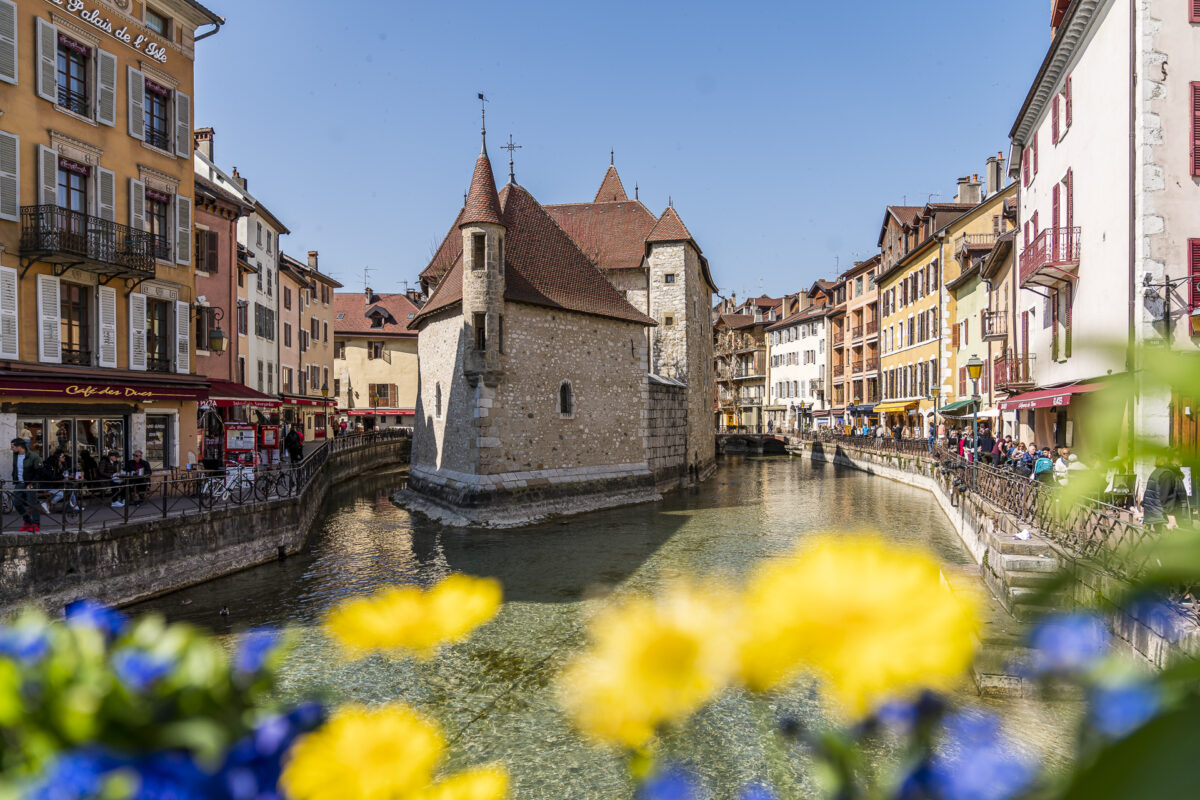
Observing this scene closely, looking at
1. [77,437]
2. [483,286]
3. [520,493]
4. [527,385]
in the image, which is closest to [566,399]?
[527,385]

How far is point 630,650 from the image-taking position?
3.21 feet

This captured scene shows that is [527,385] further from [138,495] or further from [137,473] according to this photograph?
[138,495]

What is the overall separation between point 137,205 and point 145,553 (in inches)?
349

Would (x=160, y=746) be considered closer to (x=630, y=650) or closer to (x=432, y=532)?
(x=630, y=650)

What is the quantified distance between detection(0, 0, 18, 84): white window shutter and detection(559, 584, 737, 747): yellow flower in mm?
18511

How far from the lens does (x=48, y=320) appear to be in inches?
594

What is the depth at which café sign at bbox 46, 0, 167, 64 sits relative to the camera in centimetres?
1546

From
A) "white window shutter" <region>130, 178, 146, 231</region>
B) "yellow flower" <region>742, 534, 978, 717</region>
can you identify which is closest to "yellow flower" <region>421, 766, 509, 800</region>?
"yellow flower" <region>742, 534, 978, 717</region>

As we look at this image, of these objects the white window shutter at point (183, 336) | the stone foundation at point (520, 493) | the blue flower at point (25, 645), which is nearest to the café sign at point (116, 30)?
the white window shutter at point (183, 336)

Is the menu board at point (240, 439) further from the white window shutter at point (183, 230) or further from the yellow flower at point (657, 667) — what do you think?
the yellow flower at point (657, 667)

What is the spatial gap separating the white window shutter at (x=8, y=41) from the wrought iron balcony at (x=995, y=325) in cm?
2773

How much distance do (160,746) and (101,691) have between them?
11 cm

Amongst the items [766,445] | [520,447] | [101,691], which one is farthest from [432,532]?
[766,445]

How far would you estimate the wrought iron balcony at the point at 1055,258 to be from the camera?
1653 cm
